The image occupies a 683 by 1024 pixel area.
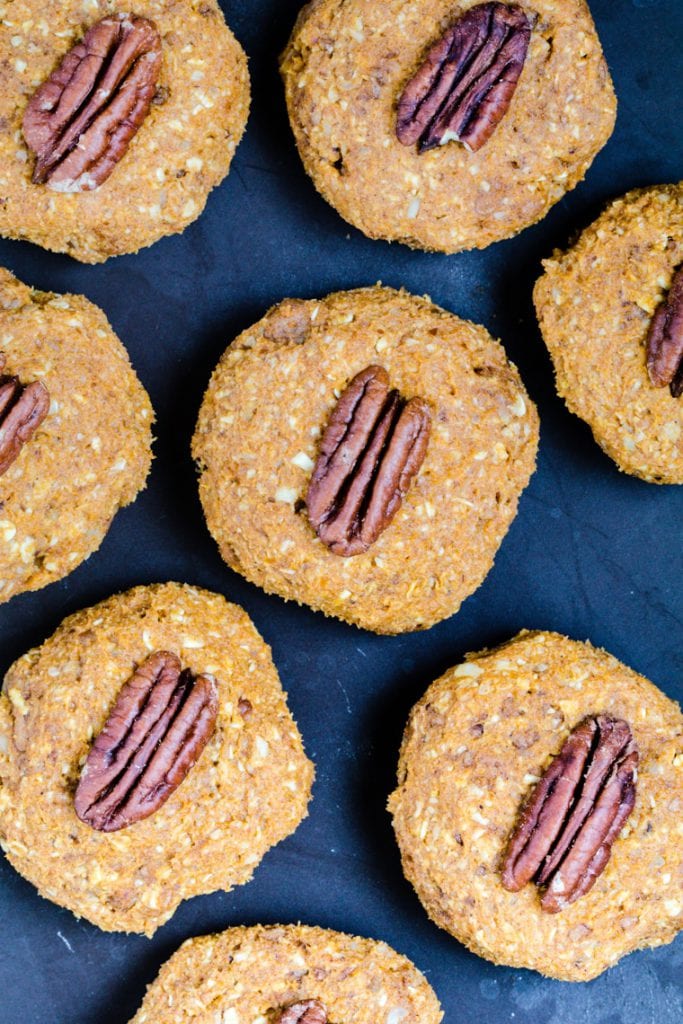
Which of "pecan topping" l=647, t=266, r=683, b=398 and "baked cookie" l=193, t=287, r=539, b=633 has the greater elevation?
"pecan topping" l=647, t=266, r=683, b=398

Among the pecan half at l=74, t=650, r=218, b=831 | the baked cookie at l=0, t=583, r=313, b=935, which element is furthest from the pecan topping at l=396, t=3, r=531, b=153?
the pecan half at l=74, t=650, r=218, b=831

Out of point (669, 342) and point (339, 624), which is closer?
point (669, 342)

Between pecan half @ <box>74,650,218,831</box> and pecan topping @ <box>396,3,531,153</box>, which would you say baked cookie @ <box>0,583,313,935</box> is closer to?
pecan half @ <box>74,650,218,831</box>

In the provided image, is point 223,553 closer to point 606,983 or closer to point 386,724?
point 386,724

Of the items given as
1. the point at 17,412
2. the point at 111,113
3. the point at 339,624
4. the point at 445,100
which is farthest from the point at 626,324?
the point at 17,412

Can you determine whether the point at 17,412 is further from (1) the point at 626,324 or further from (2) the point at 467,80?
(1) the point at 626,324
